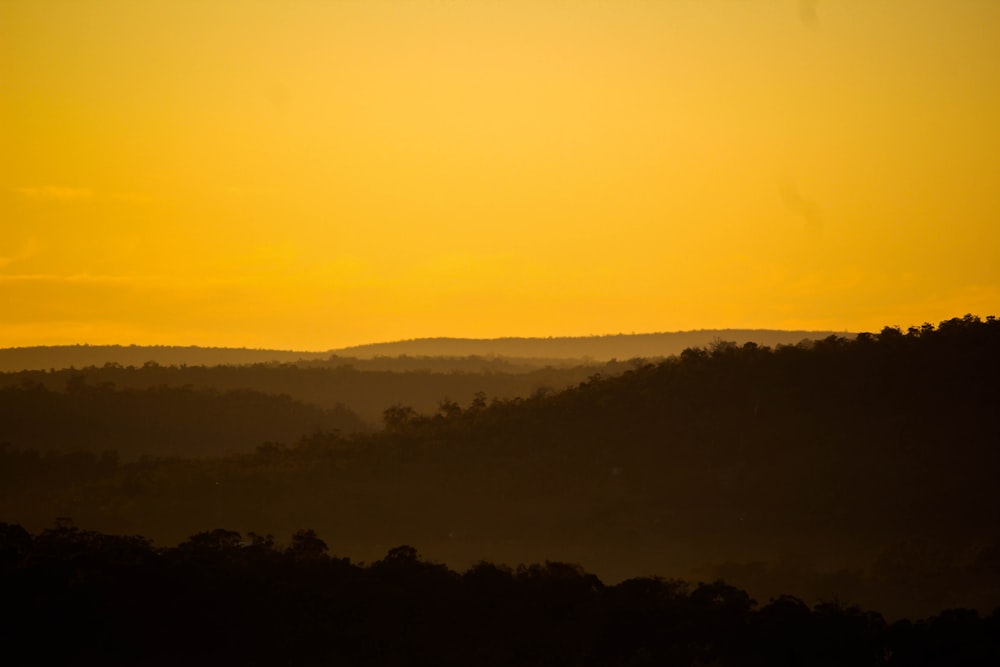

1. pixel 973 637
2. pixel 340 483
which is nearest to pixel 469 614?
pixel 973 637

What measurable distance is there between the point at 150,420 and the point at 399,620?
229 ft

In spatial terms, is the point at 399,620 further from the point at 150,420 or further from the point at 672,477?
the point at 150,420

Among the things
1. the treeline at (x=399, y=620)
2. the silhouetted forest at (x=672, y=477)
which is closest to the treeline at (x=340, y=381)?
the silhouetted forest at (x=672, y=477)

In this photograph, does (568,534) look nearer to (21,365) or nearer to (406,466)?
(406,466)

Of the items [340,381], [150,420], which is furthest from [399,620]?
[340,381]

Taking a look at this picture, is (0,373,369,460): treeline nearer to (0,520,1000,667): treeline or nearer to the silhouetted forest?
the silhouetted forest

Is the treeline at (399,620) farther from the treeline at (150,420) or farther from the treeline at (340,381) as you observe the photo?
the treeline at (340,381)

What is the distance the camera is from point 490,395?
129 meters

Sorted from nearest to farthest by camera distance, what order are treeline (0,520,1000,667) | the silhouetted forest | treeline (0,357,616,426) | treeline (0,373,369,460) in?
1. treeline (0,520,1000,667)
2. the silhouetted forest
3. treeline (0,373,369,460)
4. treeline (0,357,616,426)

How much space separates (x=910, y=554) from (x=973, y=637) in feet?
77.0

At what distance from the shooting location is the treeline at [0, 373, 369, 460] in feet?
311

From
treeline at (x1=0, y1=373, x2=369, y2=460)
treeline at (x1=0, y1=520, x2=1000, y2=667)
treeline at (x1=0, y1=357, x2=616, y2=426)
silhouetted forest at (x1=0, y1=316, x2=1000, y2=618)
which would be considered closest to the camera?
treeline at (x1=0, y1=520, x2=1000, y2=667)

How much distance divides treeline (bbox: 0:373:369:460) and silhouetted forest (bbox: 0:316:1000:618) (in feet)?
45.2

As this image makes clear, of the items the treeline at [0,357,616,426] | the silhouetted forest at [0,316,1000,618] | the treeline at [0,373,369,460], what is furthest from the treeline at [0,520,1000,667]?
the treeline at [0,357,616,426]
